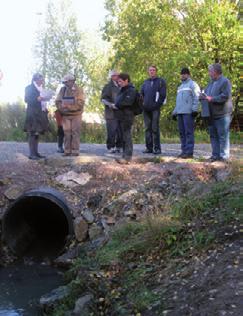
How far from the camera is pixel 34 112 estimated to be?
11078 mm

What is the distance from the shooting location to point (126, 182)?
33.3ft

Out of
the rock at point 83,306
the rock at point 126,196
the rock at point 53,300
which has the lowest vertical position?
the rock at point 53,300

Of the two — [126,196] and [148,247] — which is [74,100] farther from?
[148,247]

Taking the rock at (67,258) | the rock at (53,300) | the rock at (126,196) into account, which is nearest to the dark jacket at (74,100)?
the rock at (126,196)

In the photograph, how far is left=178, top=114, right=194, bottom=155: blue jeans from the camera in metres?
10.9

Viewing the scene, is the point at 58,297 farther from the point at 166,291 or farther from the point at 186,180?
the point at 186,180

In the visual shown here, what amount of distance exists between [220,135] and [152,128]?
1.76 metres

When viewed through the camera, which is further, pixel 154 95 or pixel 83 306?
pixel 154 95

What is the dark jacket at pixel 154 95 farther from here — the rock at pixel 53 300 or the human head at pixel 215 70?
the rock at pixel 53 300

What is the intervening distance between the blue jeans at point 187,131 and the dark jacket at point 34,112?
2.71m

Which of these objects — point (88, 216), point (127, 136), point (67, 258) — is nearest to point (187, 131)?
point (127, 136)

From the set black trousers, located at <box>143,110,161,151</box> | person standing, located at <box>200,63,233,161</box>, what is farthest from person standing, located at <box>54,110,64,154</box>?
person standing, located at <box>200,63,233,161</box>

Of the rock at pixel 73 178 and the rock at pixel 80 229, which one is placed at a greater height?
the rock at pixel 73 178

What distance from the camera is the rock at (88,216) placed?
947cm
